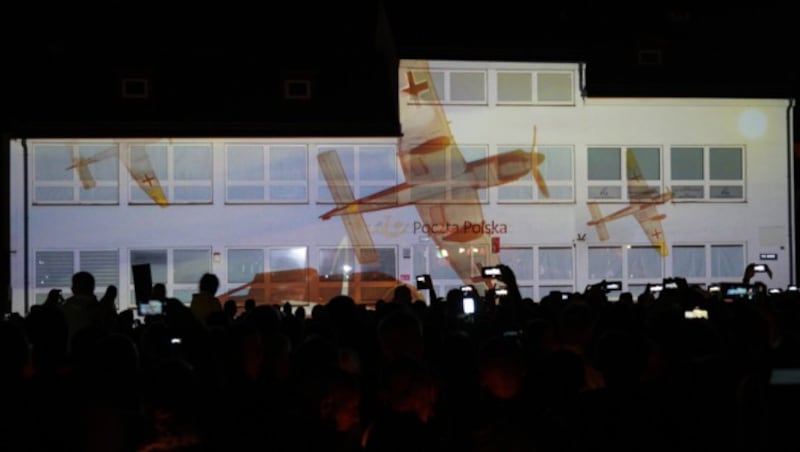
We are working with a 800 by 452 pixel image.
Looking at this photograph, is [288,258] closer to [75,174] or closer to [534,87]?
[75,174]

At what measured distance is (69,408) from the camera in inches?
185

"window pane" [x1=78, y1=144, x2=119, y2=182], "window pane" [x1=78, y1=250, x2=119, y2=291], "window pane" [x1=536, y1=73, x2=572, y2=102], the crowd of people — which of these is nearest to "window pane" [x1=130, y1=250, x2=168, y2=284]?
"window pane" [x1=78, y1=250, x2=119, y2=291]

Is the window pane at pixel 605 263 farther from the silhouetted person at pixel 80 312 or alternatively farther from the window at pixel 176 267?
the silhouetted person at pixel 80 312

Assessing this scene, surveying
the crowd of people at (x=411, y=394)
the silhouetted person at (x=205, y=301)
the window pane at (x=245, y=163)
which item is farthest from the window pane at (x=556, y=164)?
the crowd of people at (x=411, y=394)

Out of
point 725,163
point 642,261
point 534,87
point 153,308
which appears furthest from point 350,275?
point 153,308

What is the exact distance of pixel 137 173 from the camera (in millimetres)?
26281

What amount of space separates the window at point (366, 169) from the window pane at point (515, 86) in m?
3.72

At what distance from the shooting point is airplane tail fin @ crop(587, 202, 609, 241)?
2742 cm

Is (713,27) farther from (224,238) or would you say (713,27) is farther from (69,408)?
(69,408)

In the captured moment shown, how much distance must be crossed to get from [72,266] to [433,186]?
10.6 meters

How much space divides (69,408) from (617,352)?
2904mm

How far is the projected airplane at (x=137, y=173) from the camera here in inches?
1030

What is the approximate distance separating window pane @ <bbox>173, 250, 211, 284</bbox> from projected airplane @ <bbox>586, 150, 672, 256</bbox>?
1157 cm

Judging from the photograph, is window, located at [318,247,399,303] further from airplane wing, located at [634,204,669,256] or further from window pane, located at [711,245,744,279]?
window pane, located at [711,245,744,279]
